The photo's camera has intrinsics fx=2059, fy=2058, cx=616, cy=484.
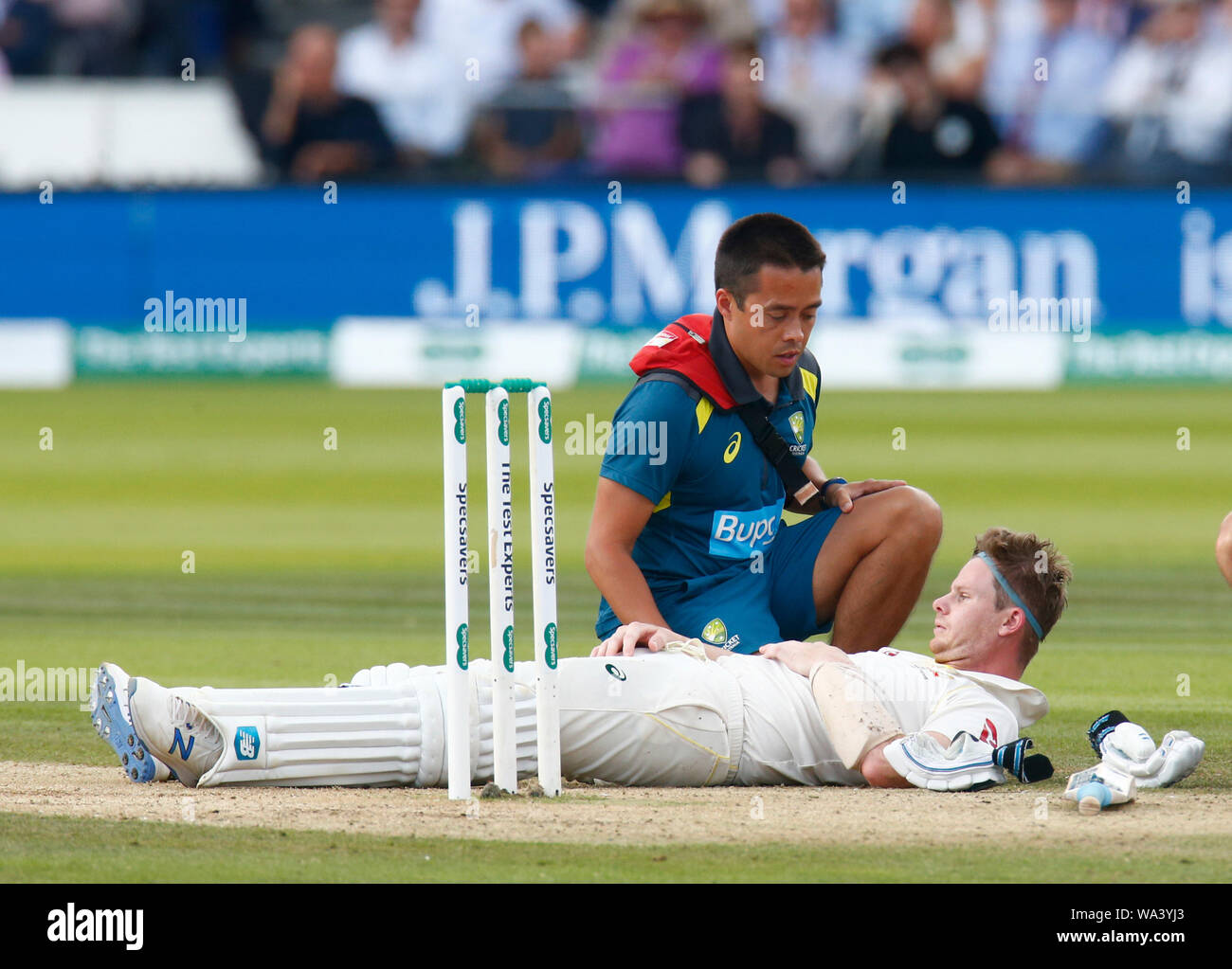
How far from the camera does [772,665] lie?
6520 millimetres

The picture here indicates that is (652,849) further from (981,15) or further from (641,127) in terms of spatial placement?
(981,15)

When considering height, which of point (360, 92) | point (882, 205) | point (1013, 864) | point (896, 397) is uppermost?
point (360, 92)

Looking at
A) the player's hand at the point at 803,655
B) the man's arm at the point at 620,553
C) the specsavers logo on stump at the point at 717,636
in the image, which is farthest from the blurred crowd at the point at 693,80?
the player's hand at the point at 803,655

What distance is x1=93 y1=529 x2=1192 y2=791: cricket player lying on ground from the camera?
611 centimetres

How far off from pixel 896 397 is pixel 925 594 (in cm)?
754

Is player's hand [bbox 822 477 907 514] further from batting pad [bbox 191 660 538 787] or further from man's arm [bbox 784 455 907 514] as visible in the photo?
batting pad [bbox 191 660 538 787]

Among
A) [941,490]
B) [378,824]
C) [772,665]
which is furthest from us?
[941,490]

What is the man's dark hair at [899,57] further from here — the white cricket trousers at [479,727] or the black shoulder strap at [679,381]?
the white cricket trousers at [479,727]

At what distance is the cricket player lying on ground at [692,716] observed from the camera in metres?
6.11

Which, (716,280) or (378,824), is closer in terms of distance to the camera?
(378,824)

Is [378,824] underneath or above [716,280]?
underneath

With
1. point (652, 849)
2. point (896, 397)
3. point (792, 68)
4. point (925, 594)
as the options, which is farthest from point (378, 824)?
point (792, 68)

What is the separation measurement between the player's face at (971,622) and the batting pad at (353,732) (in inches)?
52.5

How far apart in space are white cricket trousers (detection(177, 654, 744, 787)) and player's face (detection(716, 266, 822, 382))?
1198 mm
